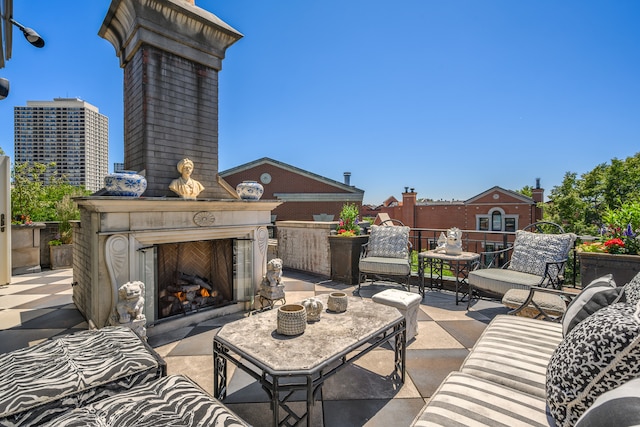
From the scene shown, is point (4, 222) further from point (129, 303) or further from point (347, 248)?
point (347, 248)

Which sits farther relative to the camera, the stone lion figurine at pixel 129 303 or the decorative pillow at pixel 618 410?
the stone lion figurine at pixel 129 303

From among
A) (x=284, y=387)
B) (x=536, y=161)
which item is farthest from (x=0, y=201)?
(x=536, y=161)

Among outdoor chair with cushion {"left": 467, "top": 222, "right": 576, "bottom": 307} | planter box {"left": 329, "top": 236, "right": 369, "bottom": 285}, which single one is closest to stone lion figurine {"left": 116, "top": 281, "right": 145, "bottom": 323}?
planter box {"left": 329, "top": 236, "right": 369, "bottom": 285}

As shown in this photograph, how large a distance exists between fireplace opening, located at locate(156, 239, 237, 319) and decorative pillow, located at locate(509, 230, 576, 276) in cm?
378

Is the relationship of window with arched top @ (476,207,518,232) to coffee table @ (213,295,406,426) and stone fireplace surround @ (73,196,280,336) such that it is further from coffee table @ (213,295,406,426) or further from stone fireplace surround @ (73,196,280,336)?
coffee table @ (213,295,406,426)

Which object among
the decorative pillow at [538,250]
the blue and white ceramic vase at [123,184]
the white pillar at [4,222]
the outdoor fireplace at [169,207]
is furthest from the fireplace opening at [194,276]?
the white pillar at [4,222]

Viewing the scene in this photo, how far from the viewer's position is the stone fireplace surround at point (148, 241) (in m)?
2.65

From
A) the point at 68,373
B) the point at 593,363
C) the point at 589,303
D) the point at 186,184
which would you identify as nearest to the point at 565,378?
the point at 593,363

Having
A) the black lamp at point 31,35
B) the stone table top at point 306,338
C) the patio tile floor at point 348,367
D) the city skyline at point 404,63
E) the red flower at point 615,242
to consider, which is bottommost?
the patio tile floor at point 348,367

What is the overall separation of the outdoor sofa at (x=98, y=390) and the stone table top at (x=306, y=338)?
297 mm

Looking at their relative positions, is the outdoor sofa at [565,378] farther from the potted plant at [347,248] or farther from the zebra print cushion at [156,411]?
the potted plant at [347,248]

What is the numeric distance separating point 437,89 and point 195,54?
7.09 metres

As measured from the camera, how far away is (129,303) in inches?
99.8

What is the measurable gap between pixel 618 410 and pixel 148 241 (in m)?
3.38
